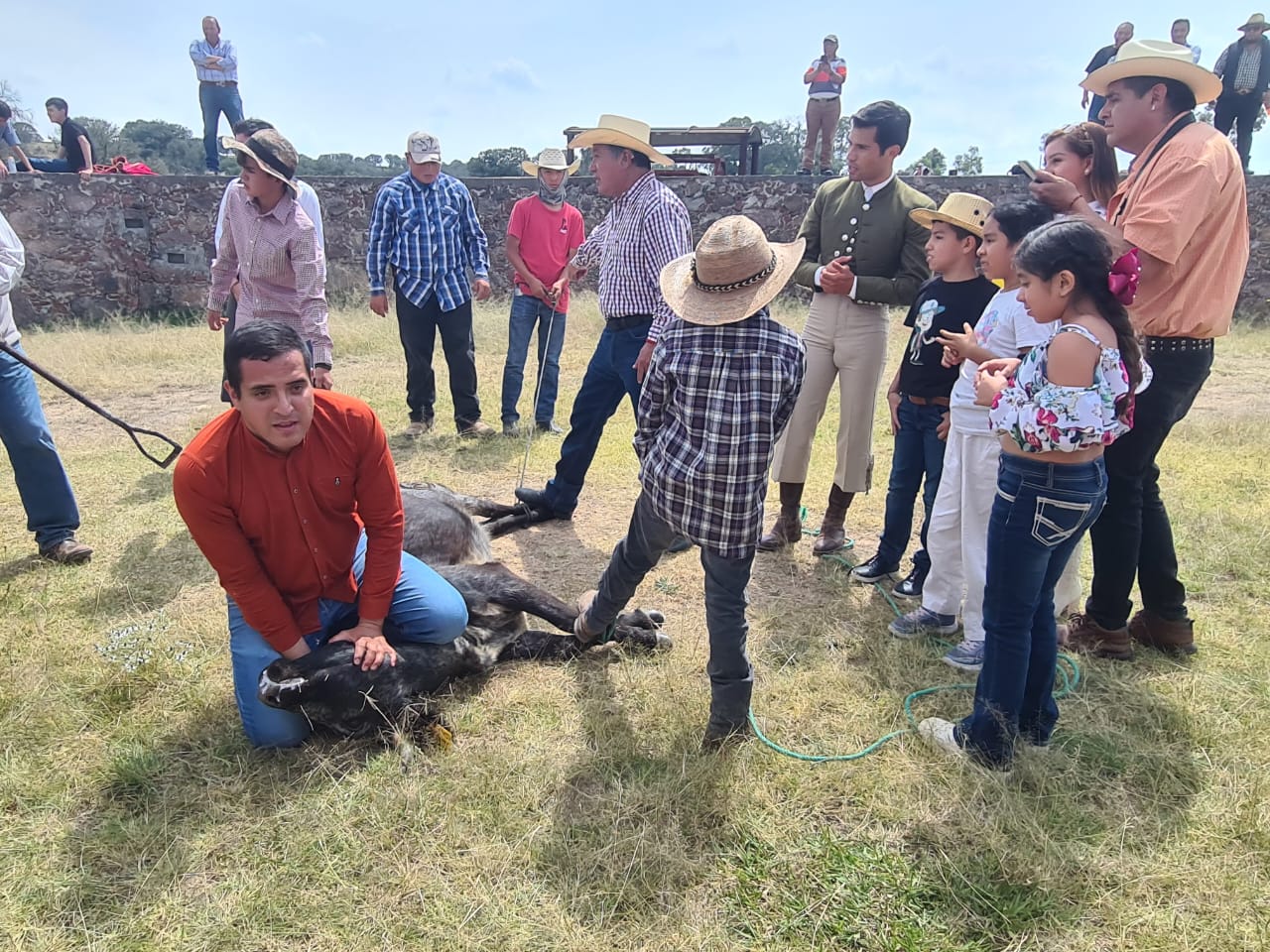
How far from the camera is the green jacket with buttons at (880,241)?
12.1ft

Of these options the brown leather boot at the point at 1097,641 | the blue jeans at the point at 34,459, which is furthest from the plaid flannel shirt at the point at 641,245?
the blue jeans at the point at 34,459

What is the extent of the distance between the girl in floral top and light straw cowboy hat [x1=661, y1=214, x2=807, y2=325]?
27.1 inches

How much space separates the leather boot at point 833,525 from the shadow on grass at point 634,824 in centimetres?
180

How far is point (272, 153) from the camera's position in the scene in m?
3.71

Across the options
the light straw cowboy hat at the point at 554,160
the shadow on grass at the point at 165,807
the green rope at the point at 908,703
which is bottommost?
the shadow on grass at the point at 165,807

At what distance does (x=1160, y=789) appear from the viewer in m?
2.28

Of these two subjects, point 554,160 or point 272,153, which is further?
point 554,160

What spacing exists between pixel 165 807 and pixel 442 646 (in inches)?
36.3

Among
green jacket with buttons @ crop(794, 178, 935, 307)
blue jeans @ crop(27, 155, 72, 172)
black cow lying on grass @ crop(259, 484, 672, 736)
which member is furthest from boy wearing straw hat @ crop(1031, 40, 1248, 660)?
blue jeans @ crop(27, 155, 72, 172)

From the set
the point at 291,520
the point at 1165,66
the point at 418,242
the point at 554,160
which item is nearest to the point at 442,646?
the point at 291,520

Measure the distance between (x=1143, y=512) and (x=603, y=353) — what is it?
2.58 m

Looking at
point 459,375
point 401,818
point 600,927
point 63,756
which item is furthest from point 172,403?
point 600,927

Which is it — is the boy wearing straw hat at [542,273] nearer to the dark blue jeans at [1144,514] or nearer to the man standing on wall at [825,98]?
the dark blue jeans at [1144,514]

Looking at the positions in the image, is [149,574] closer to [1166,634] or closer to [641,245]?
[641,245]
